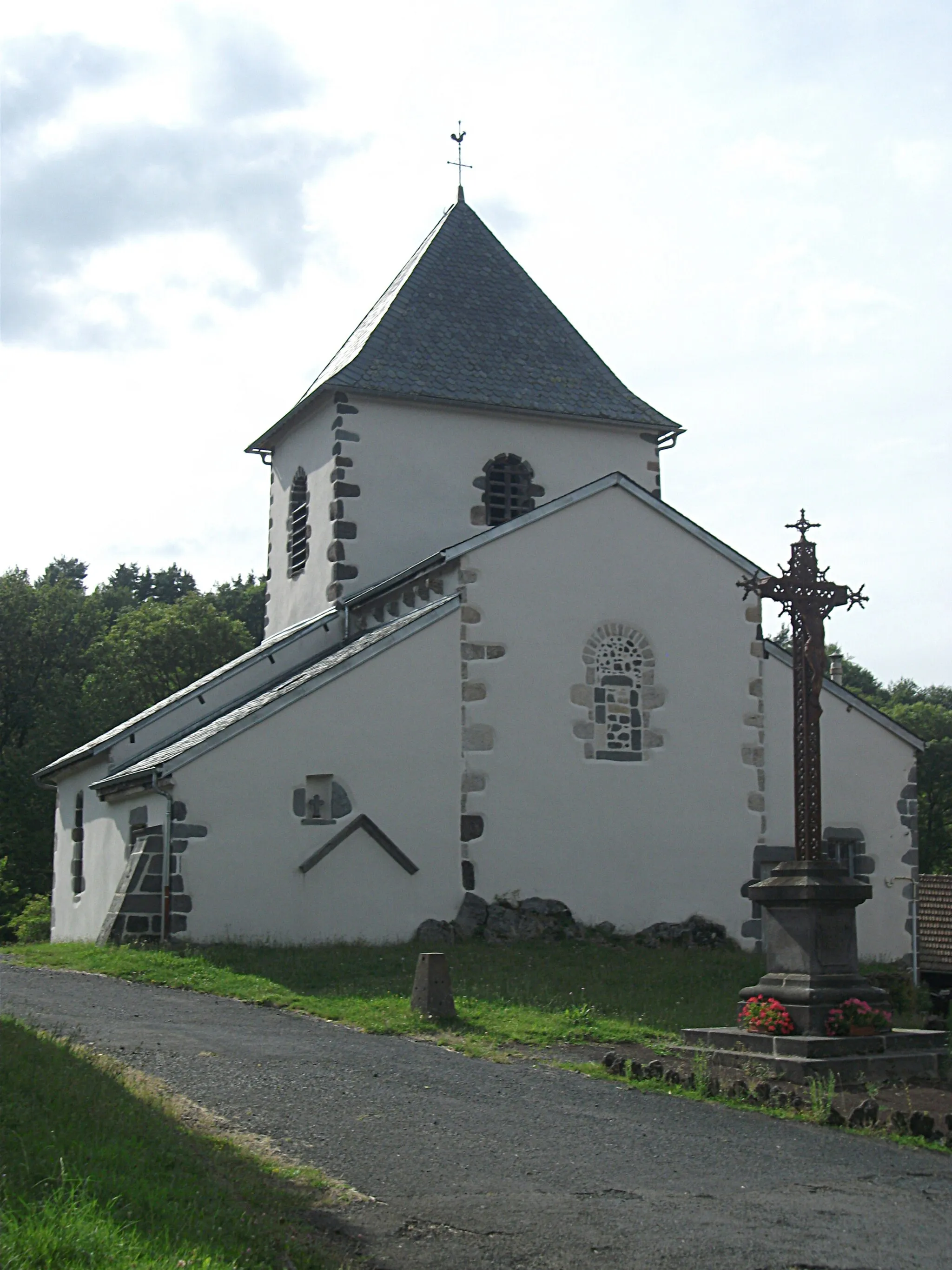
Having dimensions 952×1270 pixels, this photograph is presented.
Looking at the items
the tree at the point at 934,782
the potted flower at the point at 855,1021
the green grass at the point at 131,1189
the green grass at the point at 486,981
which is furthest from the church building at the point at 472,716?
the tree at the point at 934,782

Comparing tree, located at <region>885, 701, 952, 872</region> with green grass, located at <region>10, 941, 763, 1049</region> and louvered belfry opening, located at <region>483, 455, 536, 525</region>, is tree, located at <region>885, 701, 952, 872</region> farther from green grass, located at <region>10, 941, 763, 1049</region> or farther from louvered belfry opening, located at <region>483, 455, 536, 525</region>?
green grass, located at <region>10, 941, 763, 1049</region>

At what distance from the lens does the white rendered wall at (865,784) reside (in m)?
19.6

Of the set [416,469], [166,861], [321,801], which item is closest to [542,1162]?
[166,861]

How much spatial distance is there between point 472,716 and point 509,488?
574 cm

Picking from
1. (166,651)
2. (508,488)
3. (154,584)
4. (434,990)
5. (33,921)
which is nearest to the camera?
(434,990)

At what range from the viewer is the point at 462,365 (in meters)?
22.4

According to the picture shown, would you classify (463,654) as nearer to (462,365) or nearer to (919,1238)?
(462,365)

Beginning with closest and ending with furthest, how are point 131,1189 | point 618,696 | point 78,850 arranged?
point 131,1189, point 618,696, point 78,850

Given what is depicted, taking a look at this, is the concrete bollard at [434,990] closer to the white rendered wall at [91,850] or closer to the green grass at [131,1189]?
the green grass at [131,1189]

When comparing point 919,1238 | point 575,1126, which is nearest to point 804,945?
point 575,1126

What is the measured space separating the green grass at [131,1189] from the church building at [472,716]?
8933mm

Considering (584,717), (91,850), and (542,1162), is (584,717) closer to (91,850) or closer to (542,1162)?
(91,850)

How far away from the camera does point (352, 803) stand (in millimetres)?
16656

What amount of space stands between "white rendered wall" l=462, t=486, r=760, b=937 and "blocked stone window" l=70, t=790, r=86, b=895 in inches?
265
